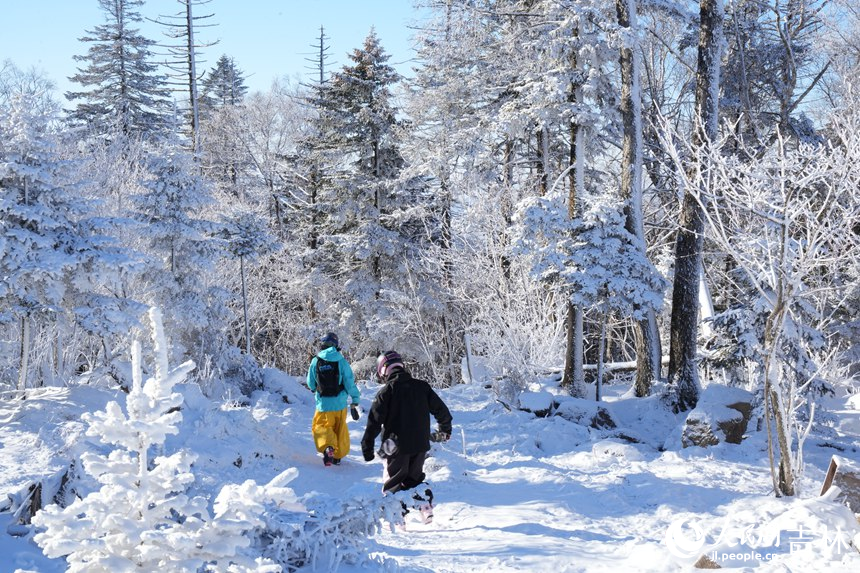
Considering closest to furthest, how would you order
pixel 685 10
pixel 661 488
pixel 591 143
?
pixel 661 488, pixel 685 10, pixel 591 143

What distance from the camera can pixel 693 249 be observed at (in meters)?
11.4

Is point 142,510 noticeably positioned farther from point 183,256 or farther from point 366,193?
point 366,193

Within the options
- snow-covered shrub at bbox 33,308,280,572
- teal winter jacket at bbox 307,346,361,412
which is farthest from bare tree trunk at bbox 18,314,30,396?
snow-covered shrub at bbox 33,308,280,572

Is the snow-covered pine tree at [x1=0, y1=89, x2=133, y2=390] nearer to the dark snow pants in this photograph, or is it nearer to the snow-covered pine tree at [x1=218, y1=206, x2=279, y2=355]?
the dark snow pants

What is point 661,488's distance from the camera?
726 cm

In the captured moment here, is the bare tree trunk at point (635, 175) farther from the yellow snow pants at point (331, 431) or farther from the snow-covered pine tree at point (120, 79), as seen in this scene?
the snow-covered pine tree at point (120, 79)

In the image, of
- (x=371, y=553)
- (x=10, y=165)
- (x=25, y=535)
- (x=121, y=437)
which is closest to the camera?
(x=121, y=437)

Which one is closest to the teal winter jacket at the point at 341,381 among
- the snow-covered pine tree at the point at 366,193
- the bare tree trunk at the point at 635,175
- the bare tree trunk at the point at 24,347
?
the bare tree trunk at the point at 24,347

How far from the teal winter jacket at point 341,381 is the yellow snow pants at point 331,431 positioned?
9cm

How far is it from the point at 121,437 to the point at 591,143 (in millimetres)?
14466

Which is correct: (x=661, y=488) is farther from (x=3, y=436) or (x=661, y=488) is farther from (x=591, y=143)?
(x=591, y=143)

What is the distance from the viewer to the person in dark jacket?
6074mm

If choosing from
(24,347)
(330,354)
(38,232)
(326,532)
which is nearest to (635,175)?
(330,354)

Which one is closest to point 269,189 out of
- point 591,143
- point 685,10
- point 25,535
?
point 591,143
